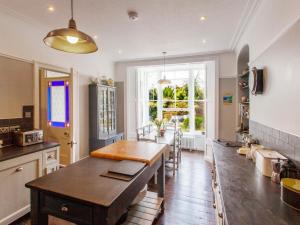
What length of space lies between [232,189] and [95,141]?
354cm

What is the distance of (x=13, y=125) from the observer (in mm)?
2625

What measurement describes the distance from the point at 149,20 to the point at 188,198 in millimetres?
2949

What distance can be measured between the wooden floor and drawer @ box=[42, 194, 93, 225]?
1.35 meters

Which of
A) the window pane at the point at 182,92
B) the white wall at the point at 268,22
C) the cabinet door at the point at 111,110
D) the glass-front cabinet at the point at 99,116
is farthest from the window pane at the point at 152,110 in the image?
the white wall at the point at 268,22

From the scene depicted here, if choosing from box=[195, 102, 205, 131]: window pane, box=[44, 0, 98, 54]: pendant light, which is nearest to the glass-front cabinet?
box=[44, 0, 98, 54]: pendant light

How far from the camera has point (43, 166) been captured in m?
2.45

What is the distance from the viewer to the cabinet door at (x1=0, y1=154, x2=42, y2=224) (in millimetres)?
1989

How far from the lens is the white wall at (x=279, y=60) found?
1.44 metres

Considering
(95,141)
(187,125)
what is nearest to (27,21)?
(95,141)

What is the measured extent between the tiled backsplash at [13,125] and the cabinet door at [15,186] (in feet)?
1.97

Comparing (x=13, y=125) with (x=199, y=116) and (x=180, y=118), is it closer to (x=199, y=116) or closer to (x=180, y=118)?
(x=180, y=118)

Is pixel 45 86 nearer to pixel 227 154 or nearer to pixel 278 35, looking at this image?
pixel 227 154

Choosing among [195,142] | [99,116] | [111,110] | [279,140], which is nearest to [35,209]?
[279,140]

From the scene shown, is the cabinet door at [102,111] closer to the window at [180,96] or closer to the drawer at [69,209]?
the window at [180,96]
